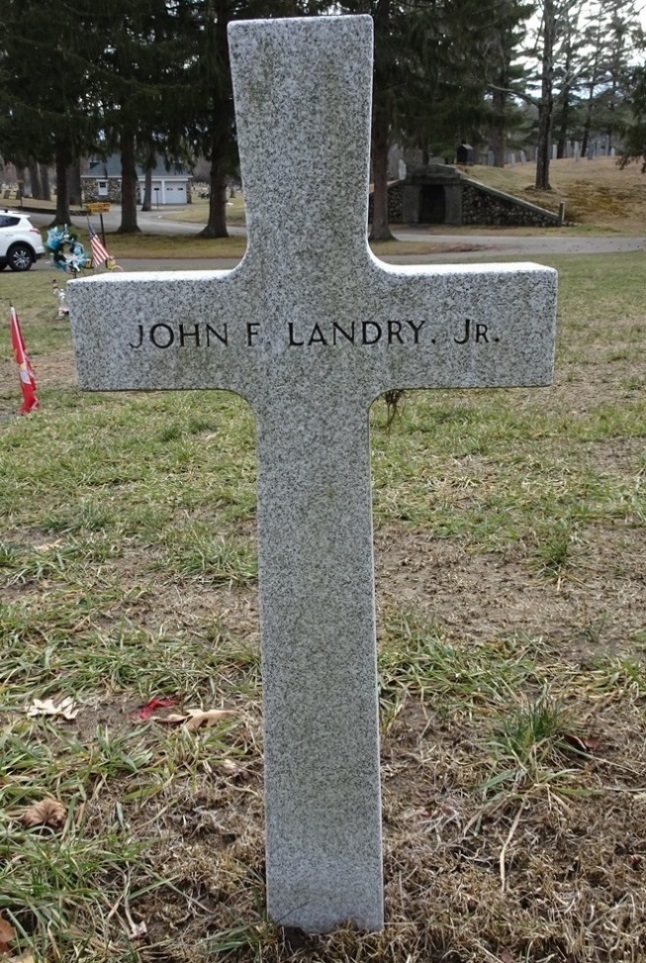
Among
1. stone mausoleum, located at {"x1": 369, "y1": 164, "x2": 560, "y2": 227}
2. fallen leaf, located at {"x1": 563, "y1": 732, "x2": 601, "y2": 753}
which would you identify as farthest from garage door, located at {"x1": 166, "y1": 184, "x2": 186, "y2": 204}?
fallen leaf, located at {"x1": 563, "y1": 732, "x2": 601, "y2": 753}

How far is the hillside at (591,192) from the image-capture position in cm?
3503

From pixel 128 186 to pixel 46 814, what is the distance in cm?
3232

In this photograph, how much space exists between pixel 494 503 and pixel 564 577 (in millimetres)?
830

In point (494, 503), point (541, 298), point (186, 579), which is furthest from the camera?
point (494, 503)

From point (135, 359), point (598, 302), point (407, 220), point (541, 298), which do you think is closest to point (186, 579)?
point (135, 359)

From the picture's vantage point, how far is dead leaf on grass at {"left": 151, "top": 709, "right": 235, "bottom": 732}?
271cm

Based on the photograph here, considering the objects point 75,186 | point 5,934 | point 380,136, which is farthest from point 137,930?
point 75,186

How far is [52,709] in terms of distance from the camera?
9.19 feet

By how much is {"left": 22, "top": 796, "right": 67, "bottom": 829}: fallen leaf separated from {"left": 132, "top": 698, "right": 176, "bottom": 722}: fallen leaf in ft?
1.51

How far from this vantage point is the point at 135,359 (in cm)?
180

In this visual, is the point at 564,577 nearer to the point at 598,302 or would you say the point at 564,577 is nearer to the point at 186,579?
the point at 186,579

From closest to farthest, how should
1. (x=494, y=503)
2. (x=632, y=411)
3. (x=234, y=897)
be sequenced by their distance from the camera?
(x=234, y=897) → (x=494, y=503) → (x=632, y=411)

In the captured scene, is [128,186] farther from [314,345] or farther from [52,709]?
[314,345]

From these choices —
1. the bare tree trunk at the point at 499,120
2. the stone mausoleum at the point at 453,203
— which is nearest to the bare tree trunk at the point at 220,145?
the stone mausoleum at the point at 453,203
